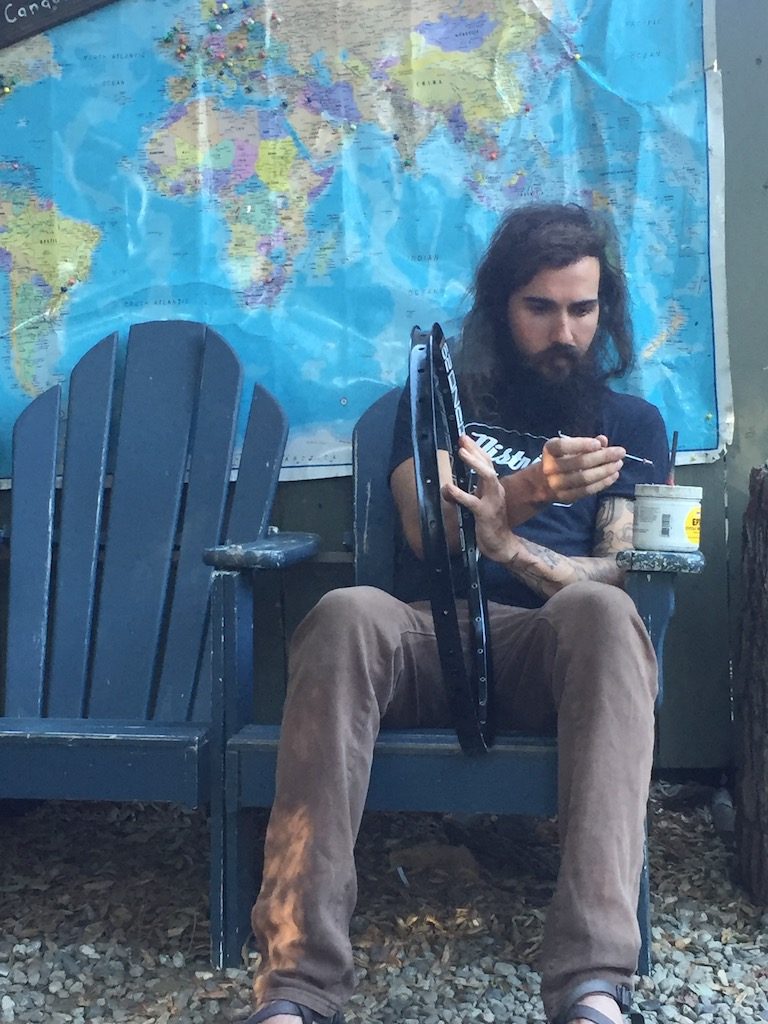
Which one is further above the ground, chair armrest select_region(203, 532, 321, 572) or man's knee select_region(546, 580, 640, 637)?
chair armrest select_region(203, 532, 321, 572)

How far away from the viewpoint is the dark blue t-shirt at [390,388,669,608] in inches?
76.4

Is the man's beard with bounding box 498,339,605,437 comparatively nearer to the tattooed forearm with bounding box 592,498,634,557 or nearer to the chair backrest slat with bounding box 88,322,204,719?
the tattooed forearm with bounding box 592,498,634,557

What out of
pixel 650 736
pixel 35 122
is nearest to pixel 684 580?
pixel 650 736

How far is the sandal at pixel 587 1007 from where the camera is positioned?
49.8 inches

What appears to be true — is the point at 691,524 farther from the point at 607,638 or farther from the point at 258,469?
the point at 258,469

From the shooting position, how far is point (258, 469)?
2170 mm

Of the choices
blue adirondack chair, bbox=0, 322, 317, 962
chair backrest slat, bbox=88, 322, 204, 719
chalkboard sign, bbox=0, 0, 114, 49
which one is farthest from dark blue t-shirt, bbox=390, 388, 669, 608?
chalkboard sign, bbox=0, 0, 114, 49

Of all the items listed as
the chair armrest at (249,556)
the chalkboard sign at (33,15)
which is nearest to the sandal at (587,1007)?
the chair armrest at (249,556)

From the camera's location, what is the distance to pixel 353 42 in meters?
2.28

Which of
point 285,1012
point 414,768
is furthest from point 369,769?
point 285,1012

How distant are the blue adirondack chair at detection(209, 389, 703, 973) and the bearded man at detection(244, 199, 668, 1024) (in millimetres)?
68

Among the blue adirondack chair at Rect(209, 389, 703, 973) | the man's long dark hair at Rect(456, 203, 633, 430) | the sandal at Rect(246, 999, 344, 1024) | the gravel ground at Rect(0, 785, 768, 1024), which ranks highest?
the man's long dark hair at Rect(456, 203, 633, 430)

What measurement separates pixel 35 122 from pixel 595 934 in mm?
2128

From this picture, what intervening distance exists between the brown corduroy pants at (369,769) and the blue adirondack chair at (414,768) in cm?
8
